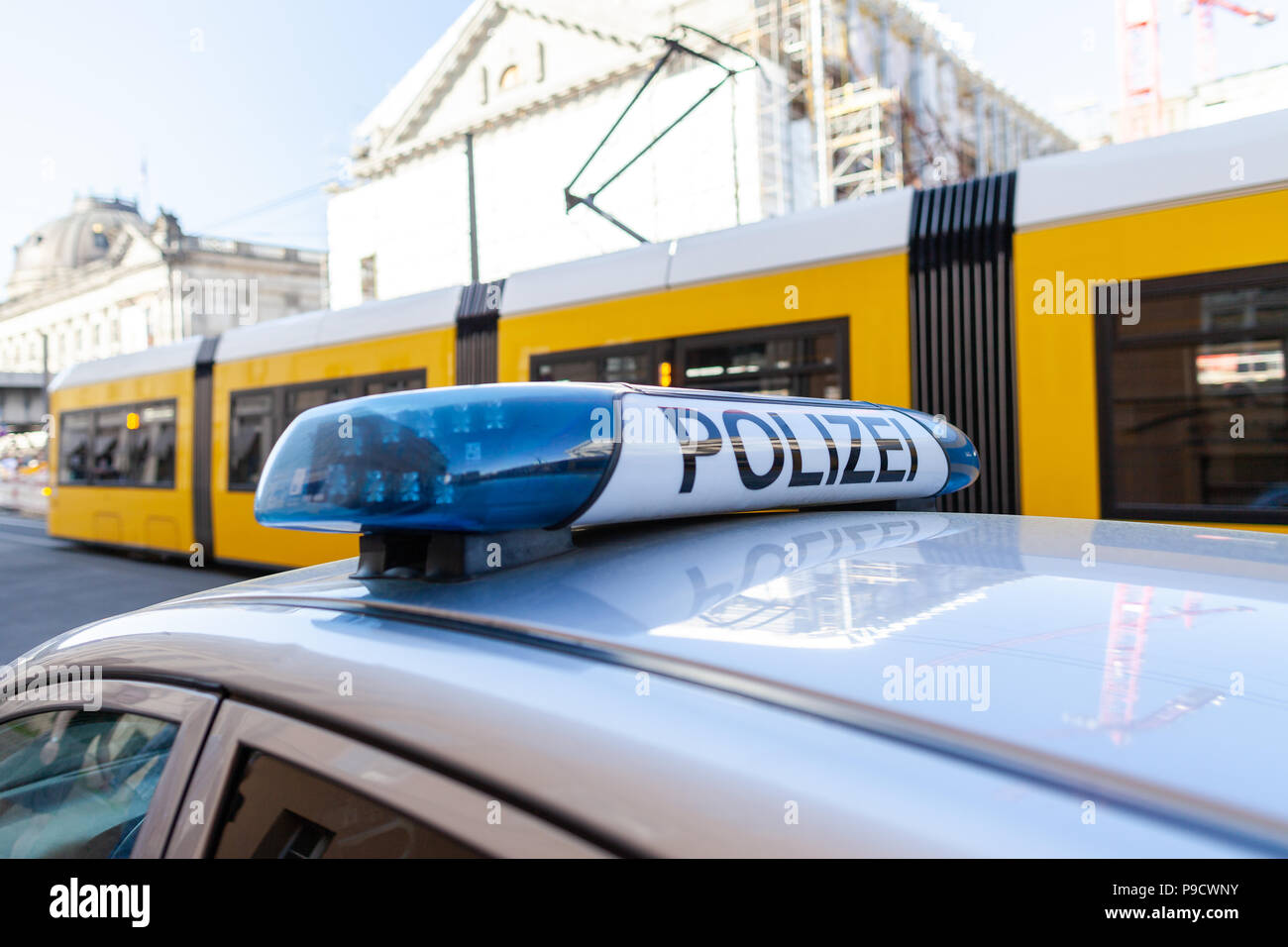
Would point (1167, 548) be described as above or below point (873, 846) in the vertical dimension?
above

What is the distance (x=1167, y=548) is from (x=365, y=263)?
41.7 m

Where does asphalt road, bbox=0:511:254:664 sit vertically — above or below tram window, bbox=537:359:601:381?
below

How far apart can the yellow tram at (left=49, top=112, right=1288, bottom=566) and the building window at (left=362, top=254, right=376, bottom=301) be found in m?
33.6

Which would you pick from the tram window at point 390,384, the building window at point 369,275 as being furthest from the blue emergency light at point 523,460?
the building window at point 369,275

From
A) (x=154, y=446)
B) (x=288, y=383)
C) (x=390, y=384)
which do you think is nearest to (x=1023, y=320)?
(x=390, y=384)

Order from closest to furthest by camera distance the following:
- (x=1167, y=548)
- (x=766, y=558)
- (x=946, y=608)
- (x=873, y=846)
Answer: (x=873, y=846)
(x=946, y=608)
(x=766, y=558)
(x=1167, y=548)

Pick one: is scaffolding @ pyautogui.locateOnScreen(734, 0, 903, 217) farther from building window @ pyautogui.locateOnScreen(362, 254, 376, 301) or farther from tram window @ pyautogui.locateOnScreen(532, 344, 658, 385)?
tram window @ pyautogui.locateOnScreen(532, 344, 658, 385)

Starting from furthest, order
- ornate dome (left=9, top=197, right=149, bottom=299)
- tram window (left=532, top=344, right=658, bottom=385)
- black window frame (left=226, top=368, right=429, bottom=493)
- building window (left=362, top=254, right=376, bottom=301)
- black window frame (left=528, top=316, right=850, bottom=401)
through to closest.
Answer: ornate dome (left=9, top=197, right=149, bottom=299) < building window (left=362, top=254, right=376, bottom=301) < black window frame (left=226, top=368, right=429, bottom=493) < tram window (left=532, top=344, right=658, bottom=385) < black window frame (left=528, top=316, right=850, bottom=401)

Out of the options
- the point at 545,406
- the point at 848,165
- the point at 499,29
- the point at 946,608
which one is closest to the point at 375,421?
the point at 545,406

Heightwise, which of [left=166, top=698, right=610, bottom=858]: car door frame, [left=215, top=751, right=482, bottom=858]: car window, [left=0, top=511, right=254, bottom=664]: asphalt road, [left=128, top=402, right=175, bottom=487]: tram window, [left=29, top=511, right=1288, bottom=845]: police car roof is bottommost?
[left=0, top=511, right=254, bottom=664]: asphalt road

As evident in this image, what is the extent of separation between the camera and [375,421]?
1.05 metres

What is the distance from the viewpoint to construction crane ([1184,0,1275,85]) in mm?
62125

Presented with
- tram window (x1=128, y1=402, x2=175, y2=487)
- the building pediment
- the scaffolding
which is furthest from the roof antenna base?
the building pediment
